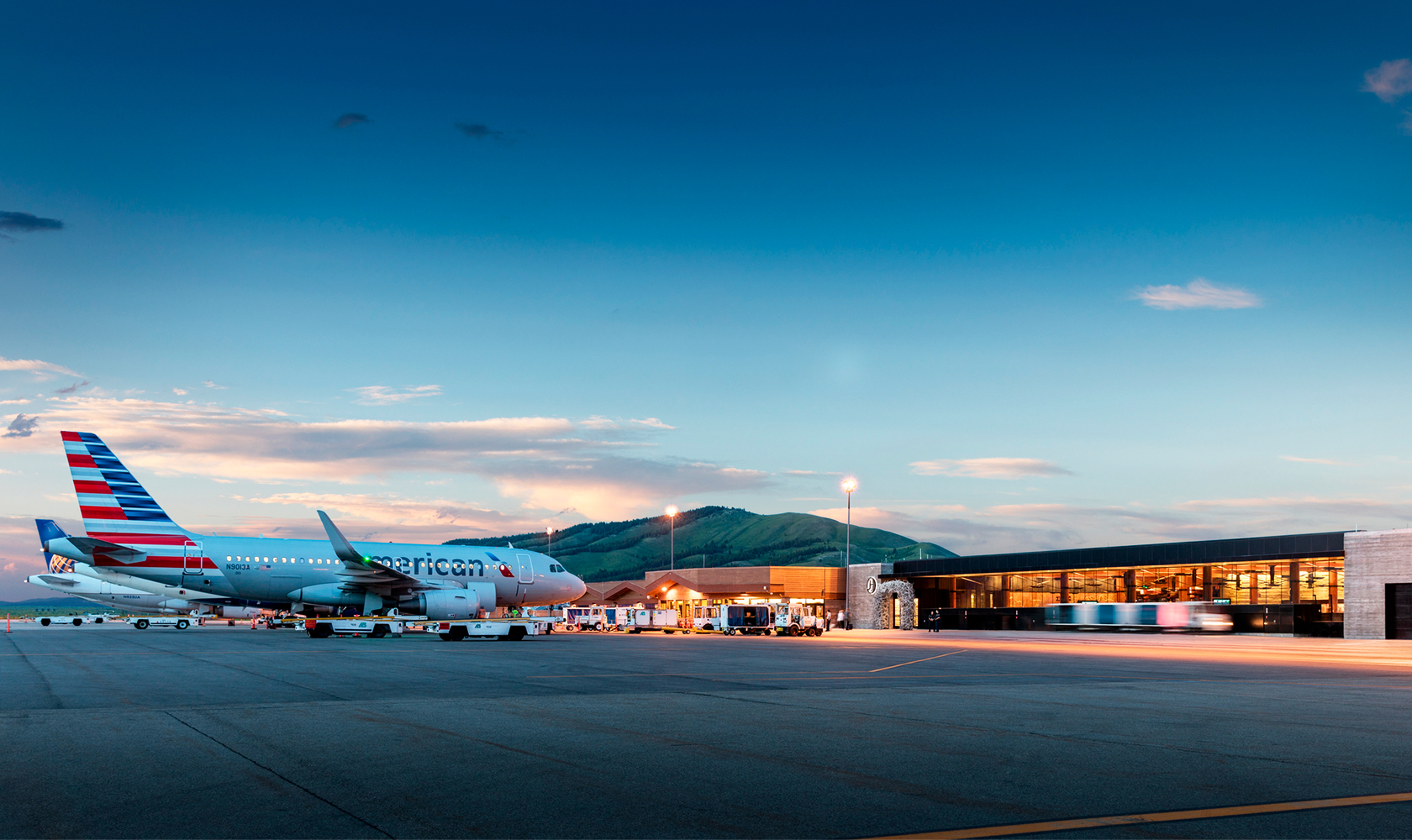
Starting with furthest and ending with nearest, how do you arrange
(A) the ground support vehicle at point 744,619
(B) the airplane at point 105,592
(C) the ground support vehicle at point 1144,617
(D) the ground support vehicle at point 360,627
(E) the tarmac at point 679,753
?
1. (B) the airplane at point 105,592
2. (C) the ground support vehicle at point 1144,617
3. (A) the ground support vehicle at point 744,619
4. (D) the ground support vehicle at point 360,627
5. (E) the tarmac at point 679,753

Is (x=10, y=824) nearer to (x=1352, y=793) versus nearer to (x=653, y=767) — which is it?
(x=653, y=767)

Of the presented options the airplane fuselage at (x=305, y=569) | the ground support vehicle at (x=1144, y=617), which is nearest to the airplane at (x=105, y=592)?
the airplane fuselage at (x=305, y=569)

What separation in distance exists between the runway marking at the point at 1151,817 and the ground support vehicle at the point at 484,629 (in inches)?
1579

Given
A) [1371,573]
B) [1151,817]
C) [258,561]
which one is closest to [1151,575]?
[1371,573]

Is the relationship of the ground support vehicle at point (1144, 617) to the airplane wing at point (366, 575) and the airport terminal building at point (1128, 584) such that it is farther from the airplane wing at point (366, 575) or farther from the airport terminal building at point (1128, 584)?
the airplane wing at point (366, 575)

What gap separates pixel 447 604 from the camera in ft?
186

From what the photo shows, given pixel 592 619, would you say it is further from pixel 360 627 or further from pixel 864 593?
pixel 864 593

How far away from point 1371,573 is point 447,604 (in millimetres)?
50662

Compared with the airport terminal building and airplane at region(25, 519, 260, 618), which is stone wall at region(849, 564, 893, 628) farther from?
airplane at region(25, 519, 260, 618)

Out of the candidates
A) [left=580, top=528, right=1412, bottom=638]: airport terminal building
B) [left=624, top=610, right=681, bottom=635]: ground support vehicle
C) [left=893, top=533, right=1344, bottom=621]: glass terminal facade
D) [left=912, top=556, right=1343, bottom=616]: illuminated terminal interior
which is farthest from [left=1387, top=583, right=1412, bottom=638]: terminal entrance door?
[left=624, top=610, right=681, bottom=635]: ground support vehicle

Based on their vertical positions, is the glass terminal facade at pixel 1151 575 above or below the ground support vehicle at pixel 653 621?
above

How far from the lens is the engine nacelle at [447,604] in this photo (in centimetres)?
5616

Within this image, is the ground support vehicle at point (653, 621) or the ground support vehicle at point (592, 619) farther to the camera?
the ground support vehicle at point (592, 619)

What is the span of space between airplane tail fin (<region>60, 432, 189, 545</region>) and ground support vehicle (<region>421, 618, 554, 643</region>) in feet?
63.8
